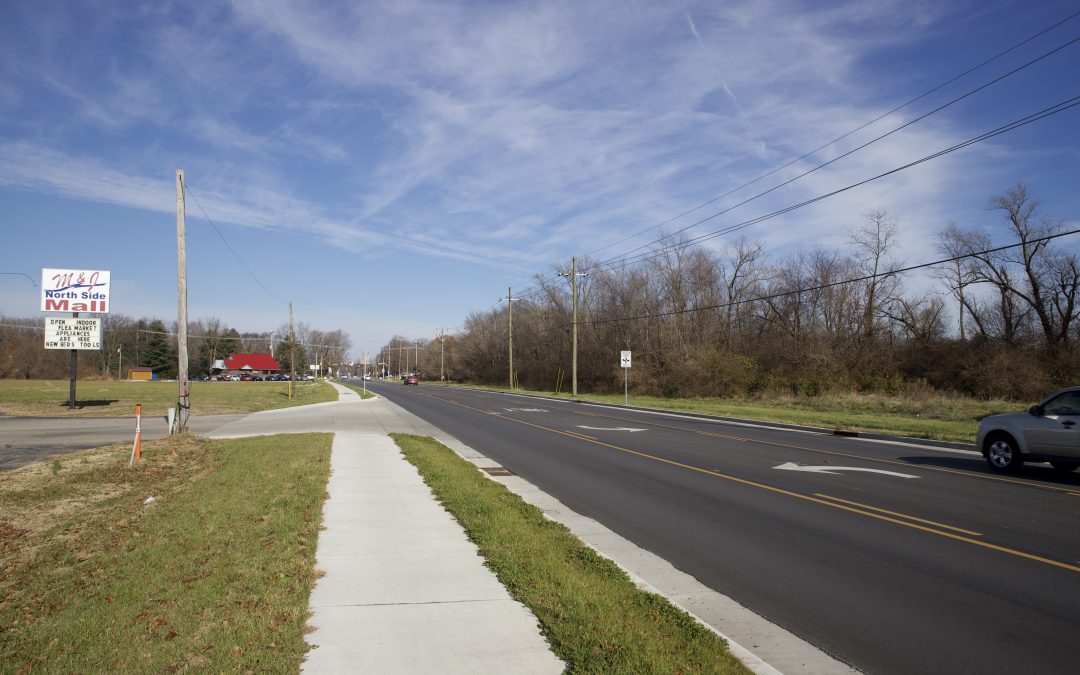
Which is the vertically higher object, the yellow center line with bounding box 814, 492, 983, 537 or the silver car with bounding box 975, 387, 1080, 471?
the silver car with bounding box 975, 387, 1080, 471

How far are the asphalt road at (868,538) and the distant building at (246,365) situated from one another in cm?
13325

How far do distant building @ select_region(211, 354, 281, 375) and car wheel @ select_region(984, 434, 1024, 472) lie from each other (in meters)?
136

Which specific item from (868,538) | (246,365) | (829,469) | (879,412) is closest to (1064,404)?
(829,469)

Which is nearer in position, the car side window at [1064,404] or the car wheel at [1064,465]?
the car side window at [1064,404]

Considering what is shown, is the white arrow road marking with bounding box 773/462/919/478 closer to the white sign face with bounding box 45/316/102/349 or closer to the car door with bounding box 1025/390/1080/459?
the car door with bounding box 1025/390/1080/459

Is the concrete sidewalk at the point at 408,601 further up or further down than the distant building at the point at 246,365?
further down

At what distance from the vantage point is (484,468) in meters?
14.0

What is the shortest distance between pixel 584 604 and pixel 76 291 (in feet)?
136

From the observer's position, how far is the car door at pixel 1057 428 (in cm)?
1187

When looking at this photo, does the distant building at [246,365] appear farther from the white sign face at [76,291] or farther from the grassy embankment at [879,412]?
the grassy embankment at [879,412]

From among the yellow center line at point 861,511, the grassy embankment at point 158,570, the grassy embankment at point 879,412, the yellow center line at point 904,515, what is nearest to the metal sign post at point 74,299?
the grassy embankment at point 158,570

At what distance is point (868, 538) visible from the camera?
26.0 feet

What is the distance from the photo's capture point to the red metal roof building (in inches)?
5482

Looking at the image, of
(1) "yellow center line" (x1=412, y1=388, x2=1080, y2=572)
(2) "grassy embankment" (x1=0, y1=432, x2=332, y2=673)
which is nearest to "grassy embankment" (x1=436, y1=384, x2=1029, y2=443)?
(1) "yellow center line" (x1=412, y1=388, x2=1080, y2=572)
